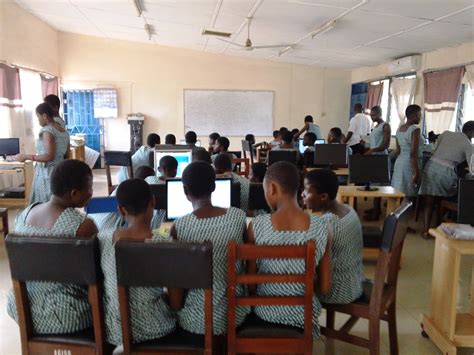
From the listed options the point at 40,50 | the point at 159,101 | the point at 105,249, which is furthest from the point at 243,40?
the point at 105,249

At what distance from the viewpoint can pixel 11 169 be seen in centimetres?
562

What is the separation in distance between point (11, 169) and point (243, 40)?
15.1 ft

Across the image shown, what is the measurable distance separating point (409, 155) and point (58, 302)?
13.7 feet

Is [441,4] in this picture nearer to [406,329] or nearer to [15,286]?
[406,329]

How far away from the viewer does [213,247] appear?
1715 mm

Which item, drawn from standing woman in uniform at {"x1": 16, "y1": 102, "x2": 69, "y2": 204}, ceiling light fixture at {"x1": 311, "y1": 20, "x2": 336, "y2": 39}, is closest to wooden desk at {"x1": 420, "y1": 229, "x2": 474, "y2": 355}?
standing woman in uniform at {"x1": 16, "y1": 102, "x2": 69, "y2": 204}

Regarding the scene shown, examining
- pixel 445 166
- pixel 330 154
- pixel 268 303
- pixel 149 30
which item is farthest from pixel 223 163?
Result: pixel 149 30

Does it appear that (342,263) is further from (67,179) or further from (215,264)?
(67,179)

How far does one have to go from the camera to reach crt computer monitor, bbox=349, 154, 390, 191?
4.16 meters

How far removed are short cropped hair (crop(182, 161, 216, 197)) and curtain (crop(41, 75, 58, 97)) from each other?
751 cm

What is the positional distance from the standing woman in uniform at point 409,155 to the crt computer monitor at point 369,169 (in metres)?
0.71

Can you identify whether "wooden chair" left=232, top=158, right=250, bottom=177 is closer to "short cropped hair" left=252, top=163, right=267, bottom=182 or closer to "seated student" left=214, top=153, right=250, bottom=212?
"short cropped hair" left=252, top=163, right=267, bottom=182

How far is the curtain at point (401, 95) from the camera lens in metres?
7.45

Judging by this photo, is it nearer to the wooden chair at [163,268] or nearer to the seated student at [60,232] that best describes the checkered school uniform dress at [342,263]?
the wooden chair at [163,268]
